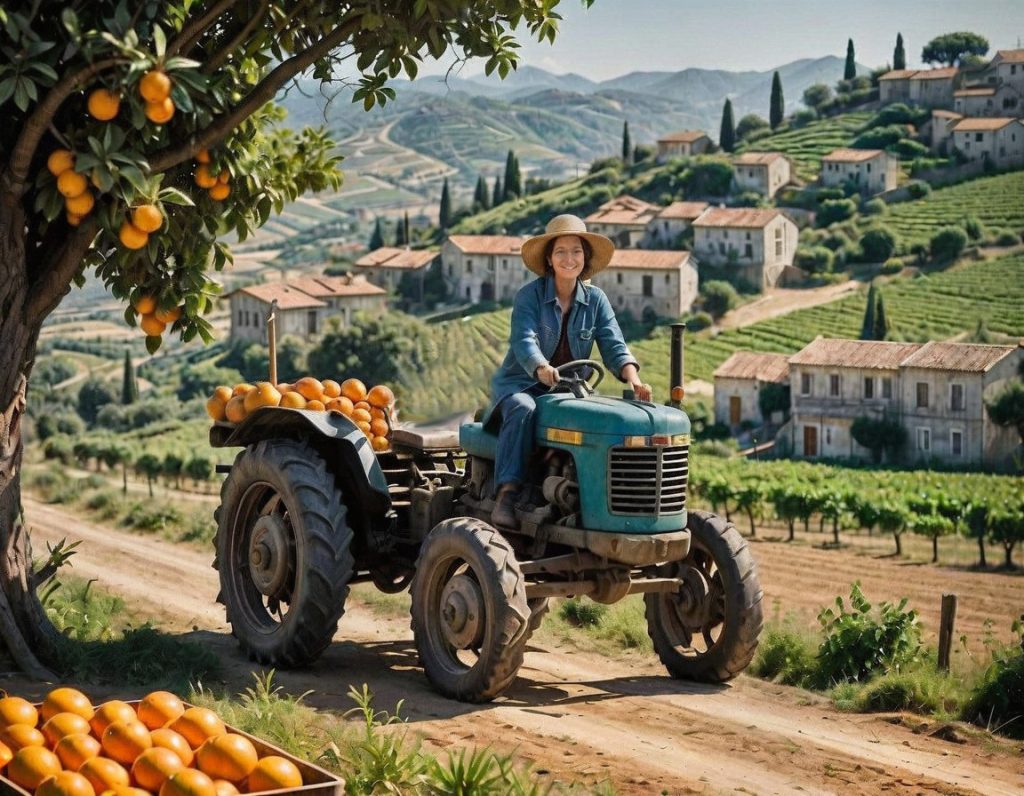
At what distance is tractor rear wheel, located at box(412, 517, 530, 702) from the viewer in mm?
7477

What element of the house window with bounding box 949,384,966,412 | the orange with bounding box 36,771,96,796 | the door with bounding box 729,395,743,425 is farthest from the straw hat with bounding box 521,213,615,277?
the door with bounding box 729,395,743,425

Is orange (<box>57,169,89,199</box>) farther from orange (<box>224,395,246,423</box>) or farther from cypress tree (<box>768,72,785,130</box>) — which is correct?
cypress tree (<box>768,72,785,130</box>)

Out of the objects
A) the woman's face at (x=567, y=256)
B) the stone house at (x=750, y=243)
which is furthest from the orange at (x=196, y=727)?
the stone house at (x=750, y=243)

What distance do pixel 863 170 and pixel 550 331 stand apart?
94.2 meters

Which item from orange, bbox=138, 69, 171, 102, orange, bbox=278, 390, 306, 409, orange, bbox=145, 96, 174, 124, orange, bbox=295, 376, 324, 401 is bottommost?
orange, bbox=278, 390, 306, 409

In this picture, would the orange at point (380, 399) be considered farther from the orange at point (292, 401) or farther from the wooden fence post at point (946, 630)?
the wooden fence post at point (946, 630)

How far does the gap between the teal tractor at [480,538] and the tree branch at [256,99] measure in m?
1.85

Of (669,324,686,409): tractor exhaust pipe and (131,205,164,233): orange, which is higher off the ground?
(131,205,164,233): orange

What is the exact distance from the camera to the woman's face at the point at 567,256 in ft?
27.5

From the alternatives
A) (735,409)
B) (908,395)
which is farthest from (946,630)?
(735,409)

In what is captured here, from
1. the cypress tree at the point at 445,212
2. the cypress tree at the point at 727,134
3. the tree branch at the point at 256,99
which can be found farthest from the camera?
the cypress tree at the point at 727,134

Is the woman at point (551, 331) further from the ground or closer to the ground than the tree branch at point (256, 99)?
closer to the ground

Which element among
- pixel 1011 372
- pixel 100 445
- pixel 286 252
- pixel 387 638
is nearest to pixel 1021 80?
pixel 1011 372

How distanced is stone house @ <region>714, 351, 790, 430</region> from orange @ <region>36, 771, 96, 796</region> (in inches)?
2135
